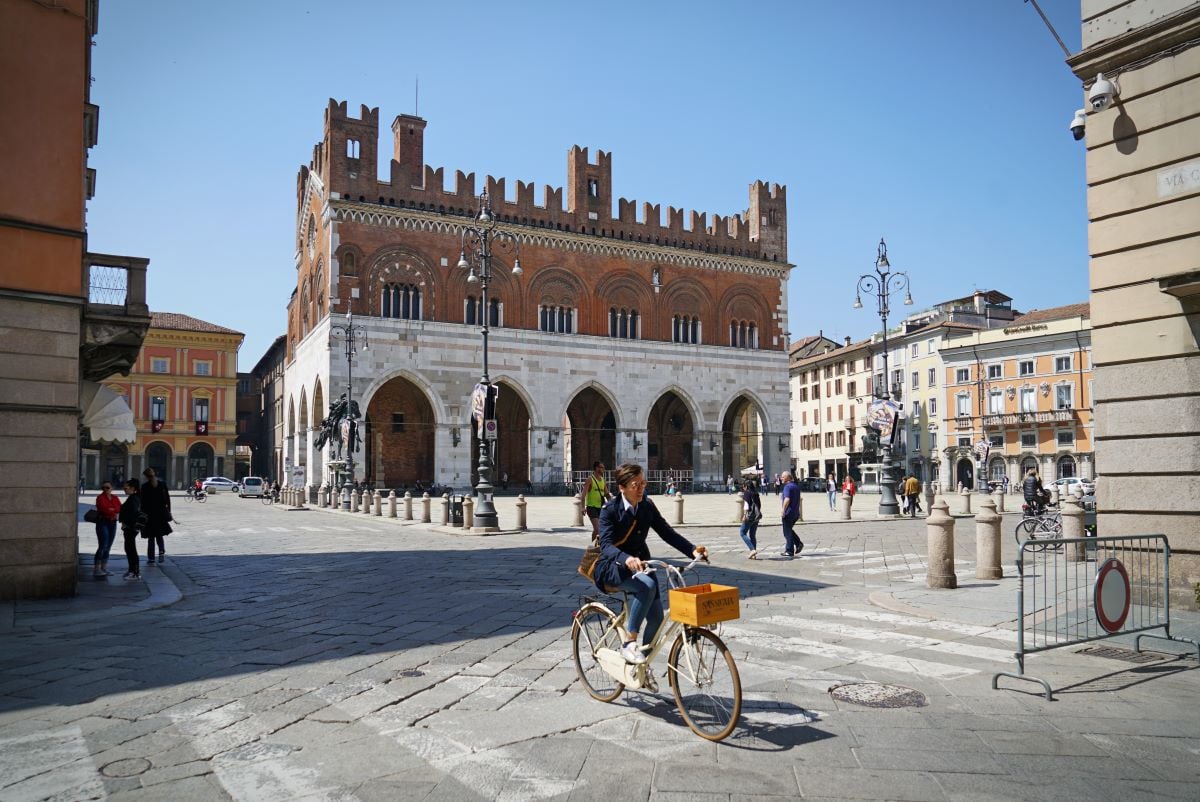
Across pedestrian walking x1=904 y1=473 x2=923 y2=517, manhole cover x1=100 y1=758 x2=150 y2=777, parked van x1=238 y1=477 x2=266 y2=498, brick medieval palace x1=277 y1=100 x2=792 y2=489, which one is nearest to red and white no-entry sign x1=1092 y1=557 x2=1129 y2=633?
manhole cover x1=100 y1=758 x2=150 y2=777

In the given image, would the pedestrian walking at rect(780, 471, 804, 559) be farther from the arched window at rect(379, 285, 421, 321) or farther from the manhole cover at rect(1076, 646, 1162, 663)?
the arched window at rect(379, 285, 421, 321)

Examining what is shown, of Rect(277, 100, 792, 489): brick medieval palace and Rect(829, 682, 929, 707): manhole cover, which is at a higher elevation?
Rect(277, 100, 792, 489): brick medieval palace

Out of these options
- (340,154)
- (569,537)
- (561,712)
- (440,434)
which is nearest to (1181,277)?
(561,712)

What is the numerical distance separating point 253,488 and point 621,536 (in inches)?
1814

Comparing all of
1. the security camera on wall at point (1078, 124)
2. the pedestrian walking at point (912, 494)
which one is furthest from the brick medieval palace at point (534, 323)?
the security camera on wall at point (1078, 124)

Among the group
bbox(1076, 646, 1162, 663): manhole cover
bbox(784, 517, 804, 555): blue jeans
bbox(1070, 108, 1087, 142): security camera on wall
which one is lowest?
bbox(1076, 646, 1162, 663): manhole cover

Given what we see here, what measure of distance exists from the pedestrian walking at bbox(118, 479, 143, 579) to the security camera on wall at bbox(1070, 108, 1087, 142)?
1155 cm

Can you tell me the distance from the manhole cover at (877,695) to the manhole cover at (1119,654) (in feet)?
6.49

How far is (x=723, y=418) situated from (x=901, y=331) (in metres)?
24.3

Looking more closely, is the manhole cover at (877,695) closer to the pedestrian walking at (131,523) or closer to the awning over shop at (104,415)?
the pedestrian walking at (131,523)

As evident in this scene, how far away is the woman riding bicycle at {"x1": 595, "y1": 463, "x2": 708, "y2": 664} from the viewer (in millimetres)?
4613

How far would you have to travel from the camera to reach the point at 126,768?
13.0 feet

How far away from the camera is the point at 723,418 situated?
44.1 m

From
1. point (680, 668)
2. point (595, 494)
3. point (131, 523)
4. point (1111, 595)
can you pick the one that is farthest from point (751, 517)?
point (680, 668)
